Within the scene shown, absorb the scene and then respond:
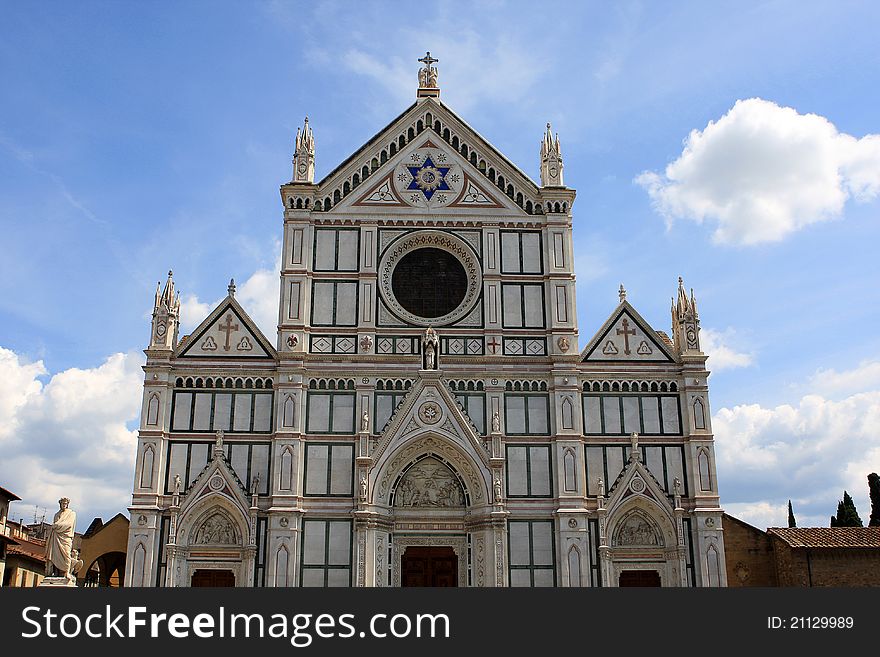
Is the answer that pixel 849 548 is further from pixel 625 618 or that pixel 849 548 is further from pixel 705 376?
pixel 625 618

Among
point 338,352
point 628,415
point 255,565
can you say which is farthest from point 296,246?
point 628,415

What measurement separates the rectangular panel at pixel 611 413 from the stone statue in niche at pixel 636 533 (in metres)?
2.98

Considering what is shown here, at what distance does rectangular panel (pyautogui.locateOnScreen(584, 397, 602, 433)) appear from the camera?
3103 cm

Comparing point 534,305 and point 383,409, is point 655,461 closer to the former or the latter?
point 534,305

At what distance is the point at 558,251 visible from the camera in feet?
107

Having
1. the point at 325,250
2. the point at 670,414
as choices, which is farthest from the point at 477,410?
the point at 325,250

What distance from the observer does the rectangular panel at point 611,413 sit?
102 feet

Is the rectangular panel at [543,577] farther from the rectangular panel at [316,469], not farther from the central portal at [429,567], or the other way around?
the rectangular panel at [316,469]

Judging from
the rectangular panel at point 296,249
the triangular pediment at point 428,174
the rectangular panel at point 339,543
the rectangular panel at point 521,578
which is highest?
the triangular pediment at point 428,174

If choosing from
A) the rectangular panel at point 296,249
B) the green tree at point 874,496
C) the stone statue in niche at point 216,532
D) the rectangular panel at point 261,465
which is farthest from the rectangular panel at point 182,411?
the green tree at point 874,496

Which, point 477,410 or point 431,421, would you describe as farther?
point 477,410

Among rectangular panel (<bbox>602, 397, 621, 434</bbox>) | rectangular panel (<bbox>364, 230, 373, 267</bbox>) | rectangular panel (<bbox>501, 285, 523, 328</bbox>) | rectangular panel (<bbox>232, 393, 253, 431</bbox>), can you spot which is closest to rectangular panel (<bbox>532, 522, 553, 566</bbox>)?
rectangular panel (<bbox>602, 397, 621, 434</bbox>)

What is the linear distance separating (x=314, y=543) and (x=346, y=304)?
8274 millimetres

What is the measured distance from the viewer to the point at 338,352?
31.3m
